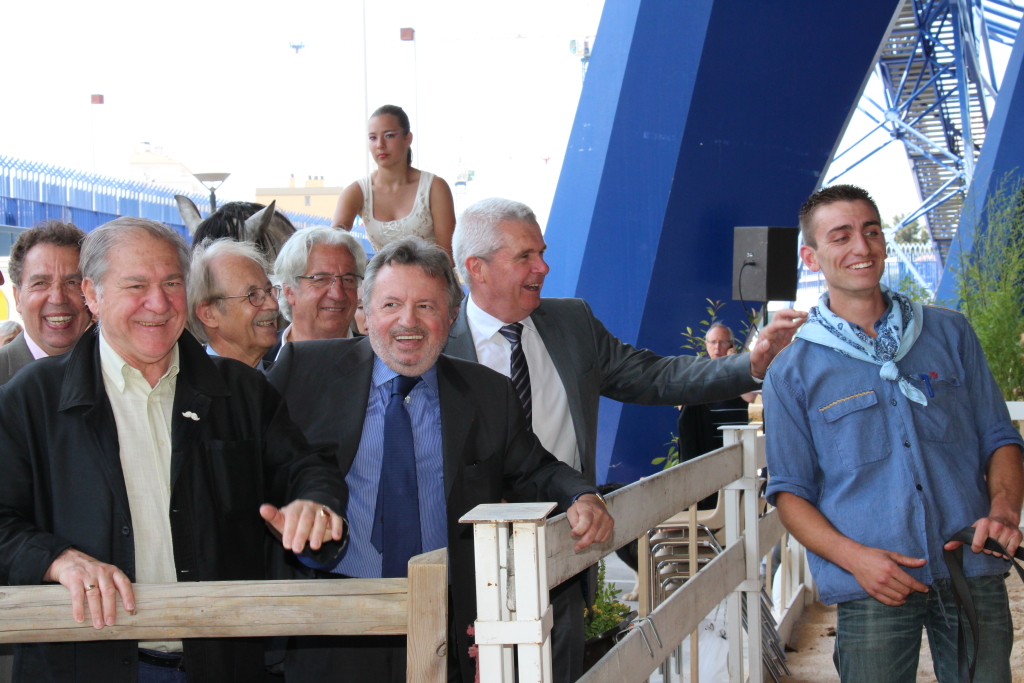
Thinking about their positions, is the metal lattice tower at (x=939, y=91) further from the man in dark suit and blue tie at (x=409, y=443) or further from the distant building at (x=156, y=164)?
the distant building at (x=156, y=164)

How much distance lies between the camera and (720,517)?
5.11 m

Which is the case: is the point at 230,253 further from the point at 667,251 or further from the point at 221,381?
the point at 667,251

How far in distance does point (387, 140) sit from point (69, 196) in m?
12.7

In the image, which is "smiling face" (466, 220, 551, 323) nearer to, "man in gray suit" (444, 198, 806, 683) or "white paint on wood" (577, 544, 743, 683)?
"man in gray suit" (444, 198, 806, 683)

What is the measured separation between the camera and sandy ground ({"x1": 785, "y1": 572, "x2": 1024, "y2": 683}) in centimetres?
417

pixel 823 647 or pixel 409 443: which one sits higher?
pixel 409 443

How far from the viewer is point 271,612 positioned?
56.7 inches

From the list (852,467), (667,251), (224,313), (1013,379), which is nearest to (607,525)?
(852,467)

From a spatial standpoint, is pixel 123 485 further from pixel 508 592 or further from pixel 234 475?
pixel 508 592

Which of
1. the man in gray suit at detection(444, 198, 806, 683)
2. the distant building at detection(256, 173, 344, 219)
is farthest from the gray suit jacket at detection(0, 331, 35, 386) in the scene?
the distant building at detection(256, 173, 344, 219)

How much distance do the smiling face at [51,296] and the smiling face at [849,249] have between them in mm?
1998

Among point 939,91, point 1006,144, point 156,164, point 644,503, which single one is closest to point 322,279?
point 644,503

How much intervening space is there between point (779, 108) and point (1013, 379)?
2.81 meters

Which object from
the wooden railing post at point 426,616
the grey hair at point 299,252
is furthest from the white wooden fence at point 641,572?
the grey hair at point 299,252
